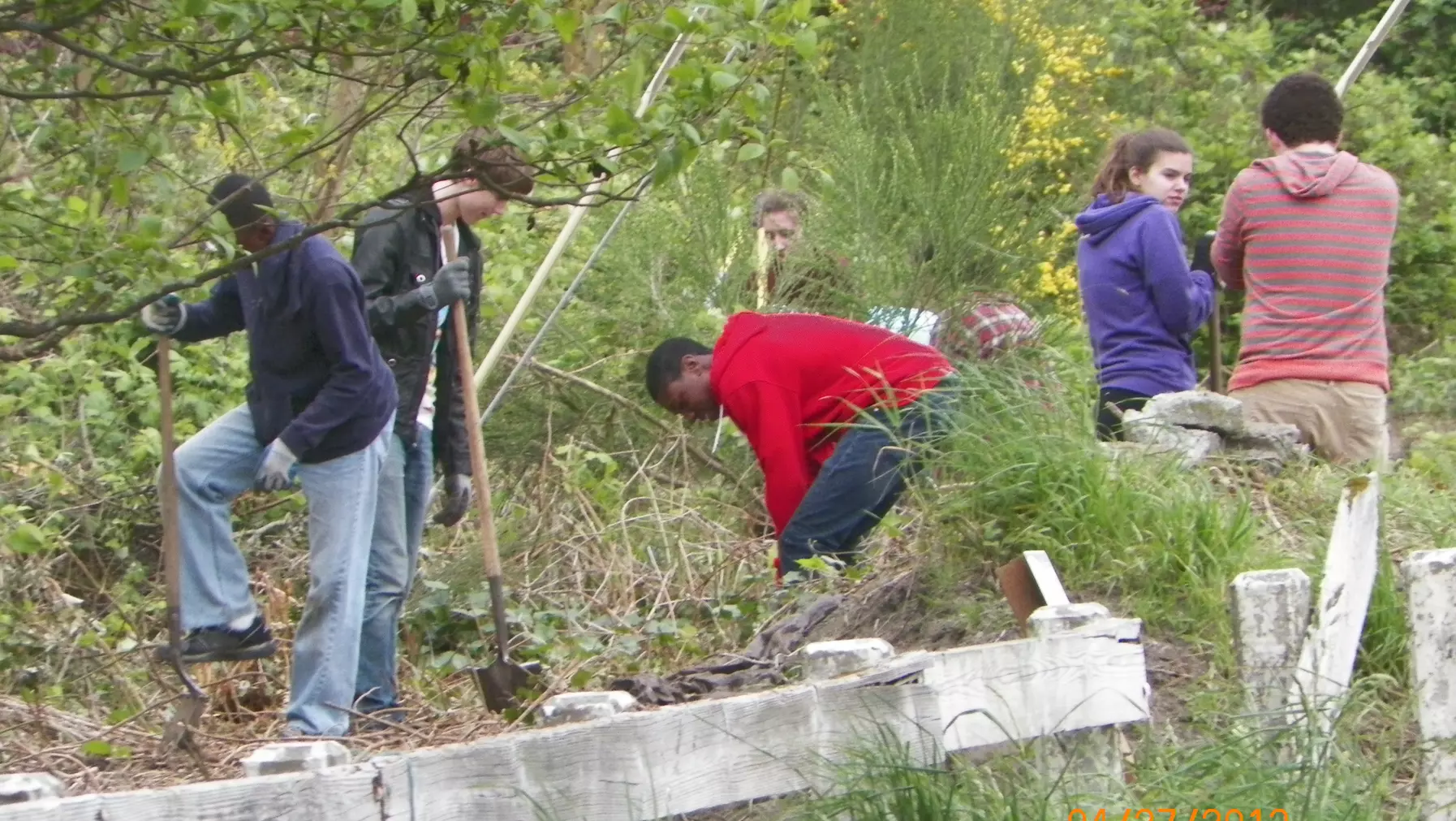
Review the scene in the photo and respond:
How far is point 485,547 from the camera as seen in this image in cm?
581

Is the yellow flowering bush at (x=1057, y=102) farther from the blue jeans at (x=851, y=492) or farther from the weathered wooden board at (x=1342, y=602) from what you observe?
the weathered wooden board at (x=1342, y=602)

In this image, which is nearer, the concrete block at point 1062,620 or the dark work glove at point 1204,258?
the concrete block at point 1062,620

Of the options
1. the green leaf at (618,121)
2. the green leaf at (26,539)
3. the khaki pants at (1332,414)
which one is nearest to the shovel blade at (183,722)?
the green leaf at (26,539)

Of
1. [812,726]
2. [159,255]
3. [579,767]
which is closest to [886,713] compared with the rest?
[812,726]

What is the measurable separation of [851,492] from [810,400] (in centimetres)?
33

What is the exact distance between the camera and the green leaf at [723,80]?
3.40 metres

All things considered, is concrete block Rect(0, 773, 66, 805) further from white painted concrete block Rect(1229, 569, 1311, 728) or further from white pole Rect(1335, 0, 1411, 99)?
white pole Rect(1335, 0, 1411, 99)

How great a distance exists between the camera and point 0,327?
345cm

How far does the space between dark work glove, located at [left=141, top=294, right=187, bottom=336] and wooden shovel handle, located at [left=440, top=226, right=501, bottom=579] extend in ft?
2.68

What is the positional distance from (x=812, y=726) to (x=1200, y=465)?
226 centimetres

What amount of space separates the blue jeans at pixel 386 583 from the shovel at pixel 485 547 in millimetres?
225

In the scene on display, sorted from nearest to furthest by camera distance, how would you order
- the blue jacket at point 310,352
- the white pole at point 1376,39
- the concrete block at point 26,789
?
the concrete block at point 26,789, the blue jacket at point 310,352, the white pole at point 1376,39

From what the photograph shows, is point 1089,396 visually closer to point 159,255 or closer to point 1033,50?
point 159,255

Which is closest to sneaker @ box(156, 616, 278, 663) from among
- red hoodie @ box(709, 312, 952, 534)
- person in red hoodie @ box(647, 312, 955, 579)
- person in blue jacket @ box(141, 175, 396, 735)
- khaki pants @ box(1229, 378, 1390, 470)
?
person in blue jacket @ box(141, 175, 396, 735)
